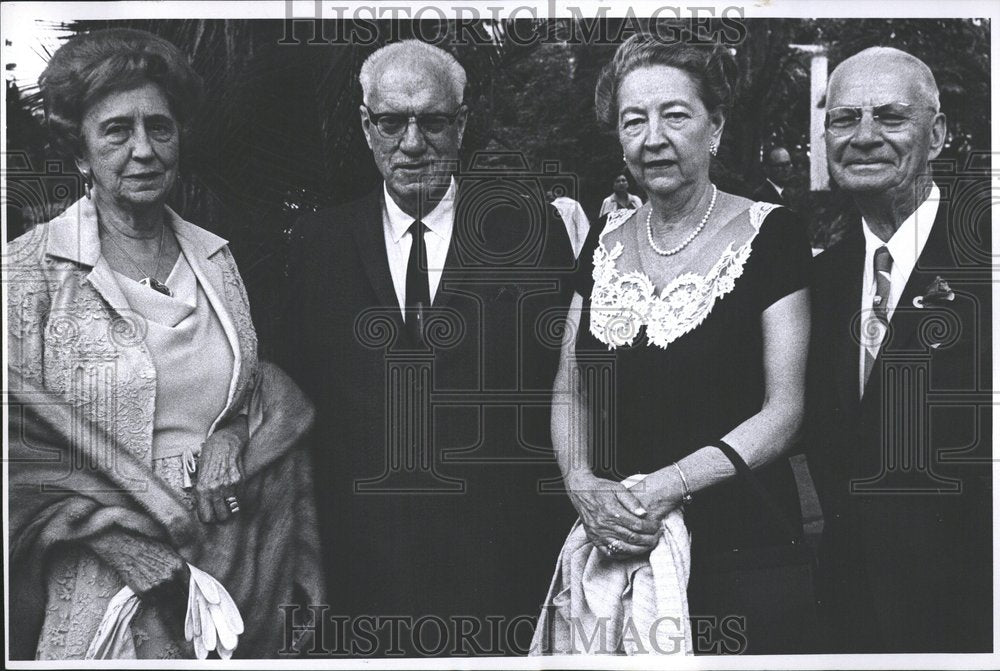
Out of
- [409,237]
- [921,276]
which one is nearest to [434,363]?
[409,237]

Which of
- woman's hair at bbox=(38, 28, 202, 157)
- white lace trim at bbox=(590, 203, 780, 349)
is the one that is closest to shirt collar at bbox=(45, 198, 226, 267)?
woman's hair at bbox=(38, 28, 202, 157)

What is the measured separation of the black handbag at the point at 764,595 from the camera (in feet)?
15.0

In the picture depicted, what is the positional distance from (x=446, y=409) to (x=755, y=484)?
1.15 metres

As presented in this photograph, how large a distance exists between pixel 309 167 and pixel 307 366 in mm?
736

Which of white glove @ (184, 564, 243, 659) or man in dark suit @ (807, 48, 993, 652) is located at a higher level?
man in dark suit @ (807, 48, 993, 652)

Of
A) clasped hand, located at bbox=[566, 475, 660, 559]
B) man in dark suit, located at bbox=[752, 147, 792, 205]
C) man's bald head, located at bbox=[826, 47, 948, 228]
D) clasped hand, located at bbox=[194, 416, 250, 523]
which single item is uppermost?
man's bald head, located at bbox=[826, 47, 948, 228]

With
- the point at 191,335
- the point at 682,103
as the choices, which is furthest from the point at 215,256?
the point at 682,103

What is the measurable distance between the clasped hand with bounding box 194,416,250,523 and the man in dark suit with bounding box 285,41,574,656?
30cm

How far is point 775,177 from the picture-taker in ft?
15.1

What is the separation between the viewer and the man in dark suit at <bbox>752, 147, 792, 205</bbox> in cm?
459

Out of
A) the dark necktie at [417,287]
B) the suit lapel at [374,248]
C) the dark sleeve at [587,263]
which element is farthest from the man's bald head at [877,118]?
the suit lapel at [374,248]

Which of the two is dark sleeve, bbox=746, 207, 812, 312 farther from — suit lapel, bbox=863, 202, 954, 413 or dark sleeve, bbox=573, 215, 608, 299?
dark sleeve, bbox=573, 215, 608, 299

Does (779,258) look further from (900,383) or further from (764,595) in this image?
(764,595)

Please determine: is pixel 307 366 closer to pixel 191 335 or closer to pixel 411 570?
pixel 191 335
